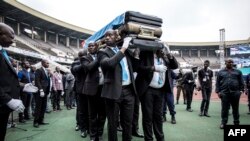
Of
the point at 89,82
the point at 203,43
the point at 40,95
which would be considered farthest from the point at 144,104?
the point at 203,43

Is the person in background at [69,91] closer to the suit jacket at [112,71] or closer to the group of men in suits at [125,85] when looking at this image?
the group of men in suits at [125,85]

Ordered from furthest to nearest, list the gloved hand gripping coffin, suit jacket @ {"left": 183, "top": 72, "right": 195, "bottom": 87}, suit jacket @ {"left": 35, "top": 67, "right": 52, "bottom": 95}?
suit jacket @ {"left": 183, "top": 72, "right": 195, "bottom": 87}, suit jacket @ {"left": 35, "top": 67, "right": 52, "bottom": 95}, the gloved hand gripping coffin

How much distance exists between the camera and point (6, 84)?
2.77 m

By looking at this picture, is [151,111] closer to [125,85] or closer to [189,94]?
[125,85]

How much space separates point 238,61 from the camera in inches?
1394

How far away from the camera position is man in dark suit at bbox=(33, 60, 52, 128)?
626 cm

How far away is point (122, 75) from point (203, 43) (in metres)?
53.2

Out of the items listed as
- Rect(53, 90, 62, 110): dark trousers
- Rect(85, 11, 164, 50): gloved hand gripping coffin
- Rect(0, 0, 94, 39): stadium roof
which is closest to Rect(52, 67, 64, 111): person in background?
Rect(53, 90, 62, 110): dark trousers

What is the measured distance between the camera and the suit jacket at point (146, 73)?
12.4 feet

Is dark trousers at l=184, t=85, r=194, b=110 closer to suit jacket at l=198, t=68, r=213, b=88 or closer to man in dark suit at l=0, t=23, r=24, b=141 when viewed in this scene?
suit jacket at l=198, t=68, r=213, b=88

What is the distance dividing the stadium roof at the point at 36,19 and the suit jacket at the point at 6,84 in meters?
25.1

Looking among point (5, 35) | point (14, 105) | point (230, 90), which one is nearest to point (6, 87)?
point (14, 105)

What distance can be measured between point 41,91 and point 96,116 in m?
2.29

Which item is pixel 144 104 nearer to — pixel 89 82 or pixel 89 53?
pixel 89 82
